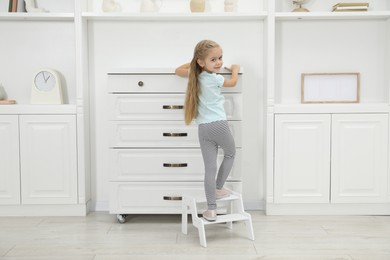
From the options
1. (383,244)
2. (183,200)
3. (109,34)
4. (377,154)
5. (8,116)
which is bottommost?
(383,244)

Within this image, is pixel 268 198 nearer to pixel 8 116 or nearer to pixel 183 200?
pixel 183 200

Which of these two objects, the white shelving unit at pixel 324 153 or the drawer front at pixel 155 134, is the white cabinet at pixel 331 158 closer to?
the white shelving unit at pixel 324 153

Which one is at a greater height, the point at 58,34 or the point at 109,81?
the point at 58,34

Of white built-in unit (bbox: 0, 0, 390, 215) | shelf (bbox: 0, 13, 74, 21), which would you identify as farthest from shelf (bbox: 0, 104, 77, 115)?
shelf (bbox: 0, 13, 74, 21)

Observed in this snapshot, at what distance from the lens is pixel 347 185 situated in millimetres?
3352

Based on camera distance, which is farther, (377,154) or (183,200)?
(377,154)

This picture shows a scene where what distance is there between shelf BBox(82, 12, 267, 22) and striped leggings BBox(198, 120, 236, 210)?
86 centimetres

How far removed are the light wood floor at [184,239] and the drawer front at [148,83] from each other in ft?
2.78

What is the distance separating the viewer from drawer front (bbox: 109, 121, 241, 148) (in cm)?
312

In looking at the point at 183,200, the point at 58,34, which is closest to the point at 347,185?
the point at 183,200

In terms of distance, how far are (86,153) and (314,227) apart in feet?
5.19

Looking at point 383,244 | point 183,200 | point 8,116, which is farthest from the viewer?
point 8,116

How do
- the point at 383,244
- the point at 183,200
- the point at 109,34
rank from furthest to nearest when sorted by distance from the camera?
the point at 109,34
the point at 183,200
the point at 383,244

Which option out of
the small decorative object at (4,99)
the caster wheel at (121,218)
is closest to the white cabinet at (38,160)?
the small decorative object at (4,99)
